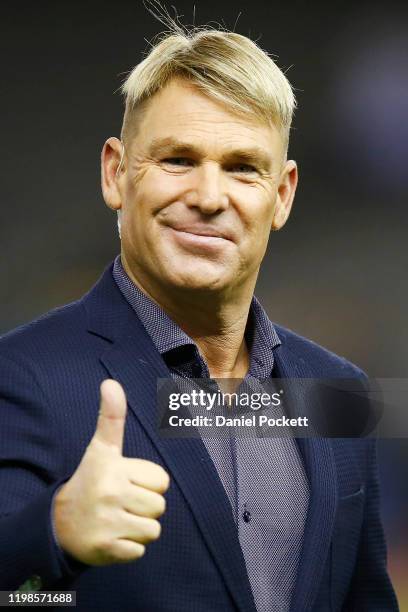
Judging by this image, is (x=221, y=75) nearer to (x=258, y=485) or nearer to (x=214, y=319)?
(x=214, y=319)

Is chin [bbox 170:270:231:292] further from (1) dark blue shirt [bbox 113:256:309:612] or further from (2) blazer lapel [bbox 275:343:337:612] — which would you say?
(2) blazer lapel [bbox 275:343:337:612]

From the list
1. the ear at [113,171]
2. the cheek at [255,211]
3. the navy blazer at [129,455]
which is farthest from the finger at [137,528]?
the ear at [113,171]

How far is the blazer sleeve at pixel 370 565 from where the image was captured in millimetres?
1820

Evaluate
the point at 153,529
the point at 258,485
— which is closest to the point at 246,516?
the point at 258,485

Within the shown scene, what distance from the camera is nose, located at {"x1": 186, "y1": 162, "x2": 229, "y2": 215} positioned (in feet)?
5.28

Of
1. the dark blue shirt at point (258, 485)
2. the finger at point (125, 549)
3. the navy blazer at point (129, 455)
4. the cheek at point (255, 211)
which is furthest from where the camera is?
the cheek at point (255, 211)

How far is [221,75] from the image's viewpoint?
5.34ft

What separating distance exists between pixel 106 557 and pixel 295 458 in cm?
61

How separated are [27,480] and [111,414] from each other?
0.27m

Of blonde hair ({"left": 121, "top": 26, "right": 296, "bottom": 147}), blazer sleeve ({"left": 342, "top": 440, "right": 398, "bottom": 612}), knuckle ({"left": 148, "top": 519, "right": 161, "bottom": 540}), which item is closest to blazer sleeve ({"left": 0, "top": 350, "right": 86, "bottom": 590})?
knuckle ({"left": 148, "top": 519, "right": 161, "bottom": 540})

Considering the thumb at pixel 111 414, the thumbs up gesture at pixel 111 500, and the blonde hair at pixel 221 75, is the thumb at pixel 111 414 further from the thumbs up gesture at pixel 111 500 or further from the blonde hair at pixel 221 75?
the blonde hair at pixel 221 75

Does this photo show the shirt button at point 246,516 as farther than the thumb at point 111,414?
Yes

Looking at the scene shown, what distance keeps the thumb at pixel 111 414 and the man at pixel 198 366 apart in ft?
0.69

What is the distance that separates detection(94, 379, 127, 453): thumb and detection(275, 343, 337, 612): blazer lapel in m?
0.54
